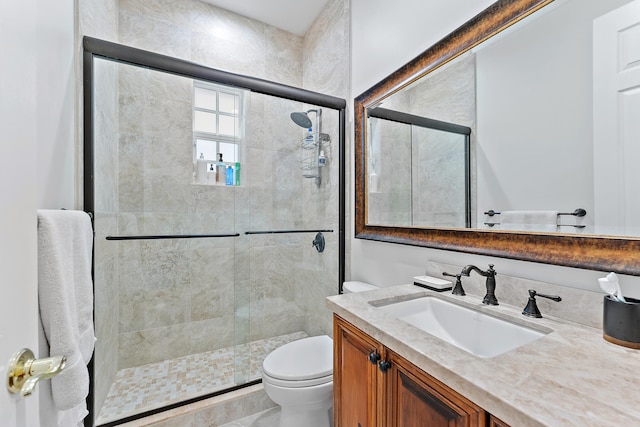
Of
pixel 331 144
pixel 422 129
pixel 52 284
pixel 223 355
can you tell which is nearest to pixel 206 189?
Answer: pixel 331 144

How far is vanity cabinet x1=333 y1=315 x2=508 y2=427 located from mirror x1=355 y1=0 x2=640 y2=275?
22.0 inches

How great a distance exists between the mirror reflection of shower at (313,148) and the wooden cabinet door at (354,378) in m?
1.34

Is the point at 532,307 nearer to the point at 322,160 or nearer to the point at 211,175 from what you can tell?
the point at 322,160

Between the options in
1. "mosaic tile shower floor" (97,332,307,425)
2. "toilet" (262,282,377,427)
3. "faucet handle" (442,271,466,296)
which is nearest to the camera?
"faucet handle" (442,271,466,296)

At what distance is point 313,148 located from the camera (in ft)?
7.16

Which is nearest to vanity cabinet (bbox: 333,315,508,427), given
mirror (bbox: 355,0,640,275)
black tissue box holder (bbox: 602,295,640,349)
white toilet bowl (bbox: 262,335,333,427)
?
white toilet bowl (bbox: 262,335,333,427)

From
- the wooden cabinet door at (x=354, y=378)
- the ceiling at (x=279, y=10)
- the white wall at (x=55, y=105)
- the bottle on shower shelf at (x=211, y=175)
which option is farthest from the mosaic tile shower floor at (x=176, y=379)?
the ceiling at (x=279, y=10)

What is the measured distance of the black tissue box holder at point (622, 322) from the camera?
626 millimetres

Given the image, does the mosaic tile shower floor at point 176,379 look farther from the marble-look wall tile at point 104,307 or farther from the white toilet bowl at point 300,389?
the white toilet bowl at point 300,389

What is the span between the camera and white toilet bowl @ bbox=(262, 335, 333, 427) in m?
1.31

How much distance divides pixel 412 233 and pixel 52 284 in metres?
1.36

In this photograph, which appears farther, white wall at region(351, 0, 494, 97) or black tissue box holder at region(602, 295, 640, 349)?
white wall at region(351, 0, 494, 97)

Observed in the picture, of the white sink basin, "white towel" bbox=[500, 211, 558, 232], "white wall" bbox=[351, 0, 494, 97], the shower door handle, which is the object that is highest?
"white wall" bbox=[351, 0, 494, 97]

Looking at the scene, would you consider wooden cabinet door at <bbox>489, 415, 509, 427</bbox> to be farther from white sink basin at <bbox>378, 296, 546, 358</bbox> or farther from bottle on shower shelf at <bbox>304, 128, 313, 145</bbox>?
bottle on shower shelf at <bbox>304, 128, 313, 145</bbox>
